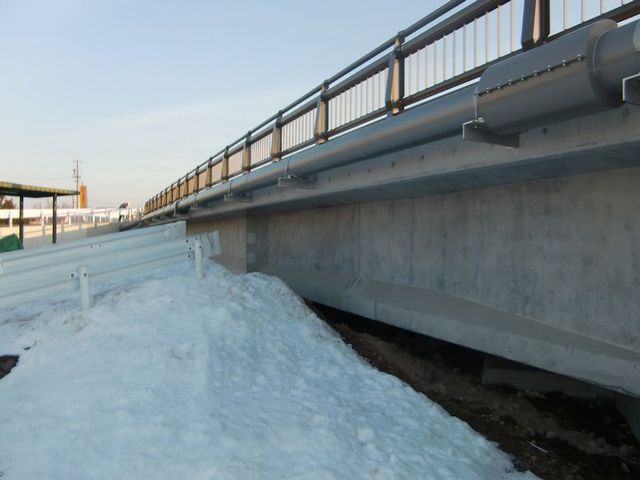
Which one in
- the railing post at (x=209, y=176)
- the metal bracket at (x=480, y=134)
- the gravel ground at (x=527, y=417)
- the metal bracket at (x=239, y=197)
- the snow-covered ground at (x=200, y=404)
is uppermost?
the railing post at (x=209, y=176)

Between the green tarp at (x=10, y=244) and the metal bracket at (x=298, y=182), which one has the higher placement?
the metal bracket at (x=298, y=182)

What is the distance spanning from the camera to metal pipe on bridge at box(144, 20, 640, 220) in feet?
10.5

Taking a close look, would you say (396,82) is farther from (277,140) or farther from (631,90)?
(277,140)

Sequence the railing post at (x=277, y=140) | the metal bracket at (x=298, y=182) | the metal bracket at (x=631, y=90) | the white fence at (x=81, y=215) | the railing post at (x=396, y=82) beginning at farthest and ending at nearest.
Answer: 1. the white fence at (x=81, y=215)
2. the railing post at (x=277, y=140)
3. the metal bracket at (x=298, y=182)
4. the railing post at (x=396, y=82)
5. the metal bracket at (x=631, y=90)

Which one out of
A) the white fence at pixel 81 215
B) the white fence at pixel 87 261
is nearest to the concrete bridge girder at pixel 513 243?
the white fence at pixel 87 261

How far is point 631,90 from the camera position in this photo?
310 centimetres

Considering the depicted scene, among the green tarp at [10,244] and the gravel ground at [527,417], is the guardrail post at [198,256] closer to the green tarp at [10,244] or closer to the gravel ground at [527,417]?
the gravel ground at [527,417]

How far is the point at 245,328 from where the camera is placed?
5.90 m

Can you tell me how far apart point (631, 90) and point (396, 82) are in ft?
11.7

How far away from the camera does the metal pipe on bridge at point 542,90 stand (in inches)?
126

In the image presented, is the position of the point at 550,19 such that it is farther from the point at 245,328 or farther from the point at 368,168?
the point at 245,328

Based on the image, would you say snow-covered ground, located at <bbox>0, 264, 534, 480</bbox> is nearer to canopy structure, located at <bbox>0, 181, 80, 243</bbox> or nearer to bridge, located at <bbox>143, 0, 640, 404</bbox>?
bridge, located at <bbox>143, 0, 640, 404</bbox>

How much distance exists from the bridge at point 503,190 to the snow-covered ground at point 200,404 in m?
1.30

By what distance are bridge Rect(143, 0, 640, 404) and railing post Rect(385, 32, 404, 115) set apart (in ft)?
0.05
